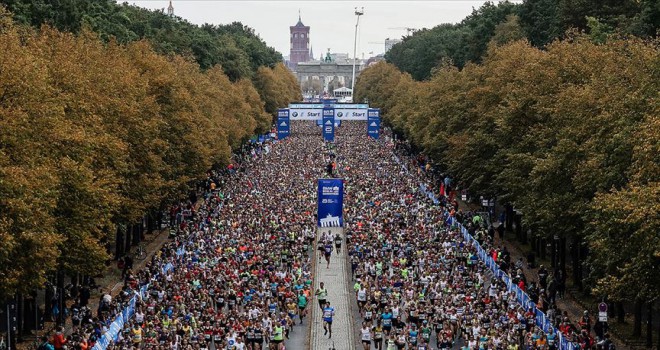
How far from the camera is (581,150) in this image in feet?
161

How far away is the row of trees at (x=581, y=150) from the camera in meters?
36.4

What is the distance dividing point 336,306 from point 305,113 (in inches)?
4372

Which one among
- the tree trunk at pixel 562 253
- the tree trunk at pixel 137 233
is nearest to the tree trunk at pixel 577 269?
the tree trunk at pixel 562 253

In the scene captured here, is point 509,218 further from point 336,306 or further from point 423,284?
point 336,306

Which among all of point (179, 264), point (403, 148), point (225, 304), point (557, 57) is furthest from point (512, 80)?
point (403, 148)

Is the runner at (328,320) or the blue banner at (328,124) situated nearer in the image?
the runner at (328,320)

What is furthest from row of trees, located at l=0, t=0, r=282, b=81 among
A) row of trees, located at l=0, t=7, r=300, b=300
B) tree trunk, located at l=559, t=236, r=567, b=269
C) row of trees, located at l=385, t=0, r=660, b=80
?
tree trunk, located at l=559, t=236, r=567, b=269

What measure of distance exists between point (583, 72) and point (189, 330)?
89.4ft

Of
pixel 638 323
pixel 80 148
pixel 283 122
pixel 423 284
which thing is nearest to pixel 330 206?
pixel 423 284

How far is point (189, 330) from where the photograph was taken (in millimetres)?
42344

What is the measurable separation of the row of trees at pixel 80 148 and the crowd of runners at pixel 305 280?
3208mm

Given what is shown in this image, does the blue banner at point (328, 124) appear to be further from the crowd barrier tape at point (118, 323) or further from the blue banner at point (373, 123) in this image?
the crowd barrier tape at point (118, 323)

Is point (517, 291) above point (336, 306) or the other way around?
above

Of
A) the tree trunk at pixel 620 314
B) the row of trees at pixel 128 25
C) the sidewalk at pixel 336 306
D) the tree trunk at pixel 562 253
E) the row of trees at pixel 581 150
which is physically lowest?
the sidewalk at pixel 336 306
